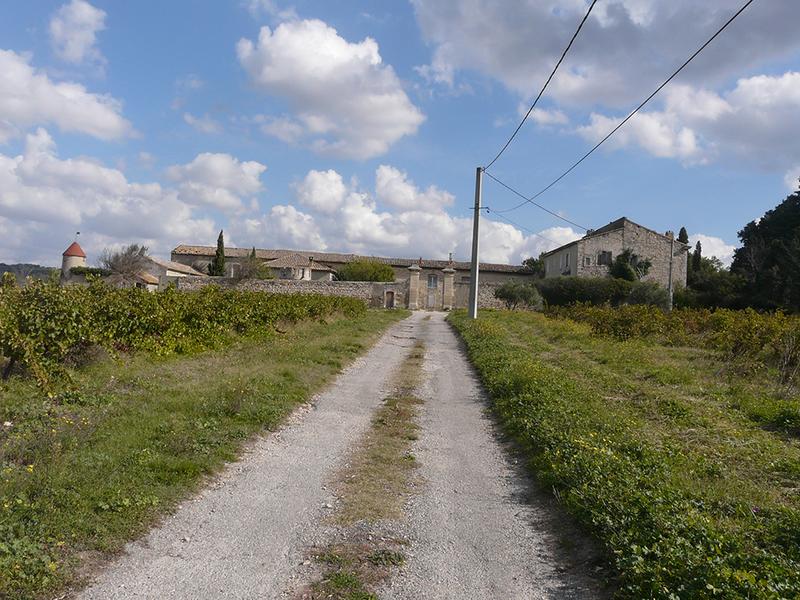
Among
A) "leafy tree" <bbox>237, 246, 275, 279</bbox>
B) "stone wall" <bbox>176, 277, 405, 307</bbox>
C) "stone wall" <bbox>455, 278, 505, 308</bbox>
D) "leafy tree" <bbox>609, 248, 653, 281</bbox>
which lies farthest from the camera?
"leafy tree" <bbox>237, 246, 275, 279</bbox>

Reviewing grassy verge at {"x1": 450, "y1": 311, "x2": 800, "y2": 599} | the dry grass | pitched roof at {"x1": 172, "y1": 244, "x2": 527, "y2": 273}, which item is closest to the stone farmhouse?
pitched roof at {"x1": 172, "y1": 244, "x2": 527, "y2": 273}

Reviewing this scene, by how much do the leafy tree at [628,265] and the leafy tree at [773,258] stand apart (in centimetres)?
702

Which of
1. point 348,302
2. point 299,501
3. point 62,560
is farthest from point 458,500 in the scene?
point 348,302

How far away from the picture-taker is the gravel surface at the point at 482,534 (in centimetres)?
427

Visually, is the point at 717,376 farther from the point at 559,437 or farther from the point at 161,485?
the point at 161,485

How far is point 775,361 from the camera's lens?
1523cm

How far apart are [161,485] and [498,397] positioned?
6839mm

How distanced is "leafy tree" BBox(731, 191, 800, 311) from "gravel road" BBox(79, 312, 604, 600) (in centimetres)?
3992

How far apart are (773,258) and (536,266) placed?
32564mm

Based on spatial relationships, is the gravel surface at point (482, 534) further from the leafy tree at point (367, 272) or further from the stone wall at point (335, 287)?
the leafy tree at point (367, 272)

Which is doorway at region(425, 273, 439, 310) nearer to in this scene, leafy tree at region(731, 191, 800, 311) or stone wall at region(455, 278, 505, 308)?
stone wall at region(455, 278, 505, 308)

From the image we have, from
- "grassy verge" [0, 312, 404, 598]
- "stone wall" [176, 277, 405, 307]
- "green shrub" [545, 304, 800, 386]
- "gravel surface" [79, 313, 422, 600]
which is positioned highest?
"stone wall" [176, 277, 405, 307]

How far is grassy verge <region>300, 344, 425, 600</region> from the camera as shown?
13.8 feet

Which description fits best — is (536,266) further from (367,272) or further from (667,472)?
(667,472)
